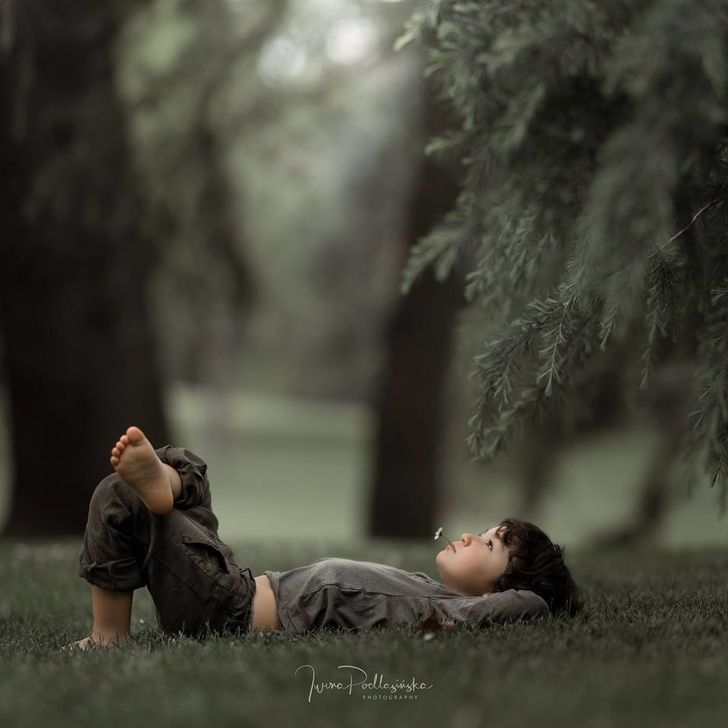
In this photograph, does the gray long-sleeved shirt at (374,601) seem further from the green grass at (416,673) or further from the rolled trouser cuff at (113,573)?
the rolled trouser cuff at (113,573)

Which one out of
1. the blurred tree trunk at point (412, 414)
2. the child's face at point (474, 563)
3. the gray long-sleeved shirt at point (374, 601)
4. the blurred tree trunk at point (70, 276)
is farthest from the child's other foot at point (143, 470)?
the blurred tree trunk at point (412, 414)

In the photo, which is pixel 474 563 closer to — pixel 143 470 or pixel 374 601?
pixel 374 601

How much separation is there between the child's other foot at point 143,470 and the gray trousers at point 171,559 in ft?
0.32

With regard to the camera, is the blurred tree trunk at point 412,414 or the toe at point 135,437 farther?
the blurred tree trunk at point 412,414

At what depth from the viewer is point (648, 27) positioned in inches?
113

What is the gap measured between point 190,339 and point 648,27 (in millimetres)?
28004

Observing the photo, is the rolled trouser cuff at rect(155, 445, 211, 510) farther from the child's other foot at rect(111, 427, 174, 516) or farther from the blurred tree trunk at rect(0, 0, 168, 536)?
the blurred tree trunk at rect(0, 0, 168, 536)

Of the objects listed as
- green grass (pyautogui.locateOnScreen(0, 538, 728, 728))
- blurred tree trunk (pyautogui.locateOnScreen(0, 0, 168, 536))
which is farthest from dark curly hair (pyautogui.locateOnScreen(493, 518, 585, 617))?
blurred tree trunk (pyautogui.locateOnScreen(0, 0, 168, 536))

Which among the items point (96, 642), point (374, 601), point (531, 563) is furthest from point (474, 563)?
point (96, 642)

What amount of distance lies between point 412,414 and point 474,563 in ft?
24.7

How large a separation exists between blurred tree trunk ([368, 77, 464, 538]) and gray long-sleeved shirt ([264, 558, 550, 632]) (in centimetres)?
724

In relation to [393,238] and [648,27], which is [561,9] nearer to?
[648,27]

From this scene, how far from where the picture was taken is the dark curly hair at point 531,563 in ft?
13.1

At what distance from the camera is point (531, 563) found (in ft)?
13.1
